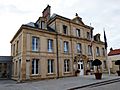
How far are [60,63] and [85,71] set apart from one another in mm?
5176

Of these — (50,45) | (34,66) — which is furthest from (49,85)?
(50,45)

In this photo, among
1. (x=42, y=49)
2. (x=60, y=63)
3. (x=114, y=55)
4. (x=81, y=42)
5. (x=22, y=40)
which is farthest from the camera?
(x=114, y=55)

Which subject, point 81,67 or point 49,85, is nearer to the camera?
point 49,85

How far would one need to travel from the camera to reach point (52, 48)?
20.1m

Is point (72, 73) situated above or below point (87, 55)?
below

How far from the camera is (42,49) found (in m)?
18.8

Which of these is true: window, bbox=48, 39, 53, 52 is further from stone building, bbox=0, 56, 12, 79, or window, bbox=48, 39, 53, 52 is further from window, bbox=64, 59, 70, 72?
stone building, bbox=0, 56, 12, 79

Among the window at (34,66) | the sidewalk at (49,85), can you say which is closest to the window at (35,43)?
the window at (34,66)

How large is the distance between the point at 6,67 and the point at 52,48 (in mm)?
9696

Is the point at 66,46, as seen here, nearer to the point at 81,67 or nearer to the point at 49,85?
the point at 81,67

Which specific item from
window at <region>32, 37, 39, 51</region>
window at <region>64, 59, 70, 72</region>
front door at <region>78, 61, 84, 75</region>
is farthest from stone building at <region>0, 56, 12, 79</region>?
front door at <region>78, 61, 84, 75</region>

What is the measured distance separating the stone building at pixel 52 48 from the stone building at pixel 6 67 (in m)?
2.86

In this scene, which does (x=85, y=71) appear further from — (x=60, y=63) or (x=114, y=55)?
(x=114, y=55)

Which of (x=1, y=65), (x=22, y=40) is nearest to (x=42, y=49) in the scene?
(x=22, y=40)
